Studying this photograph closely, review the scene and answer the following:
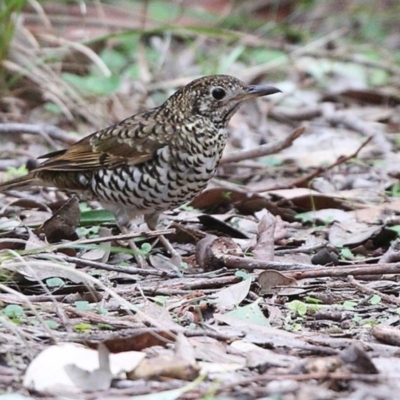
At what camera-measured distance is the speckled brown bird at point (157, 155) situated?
4.52m

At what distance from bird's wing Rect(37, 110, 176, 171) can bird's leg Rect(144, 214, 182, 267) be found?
360mm

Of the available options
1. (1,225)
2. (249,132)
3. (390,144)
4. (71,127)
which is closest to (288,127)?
(249,132)

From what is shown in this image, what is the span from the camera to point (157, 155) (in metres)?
4.59

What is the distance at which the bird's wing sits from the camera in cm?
463

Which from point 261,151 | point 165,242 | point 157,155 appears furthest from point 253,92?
point 165,242

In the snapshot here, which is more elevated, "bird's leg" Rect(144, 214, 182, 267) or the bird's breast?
the bird's breast

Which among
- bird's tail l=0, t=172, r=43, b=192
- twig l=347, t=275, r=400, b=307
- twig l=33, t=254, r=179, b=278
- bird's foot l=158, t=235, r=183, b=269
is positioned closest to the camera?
twig l=347, t=275, r=400, b=307

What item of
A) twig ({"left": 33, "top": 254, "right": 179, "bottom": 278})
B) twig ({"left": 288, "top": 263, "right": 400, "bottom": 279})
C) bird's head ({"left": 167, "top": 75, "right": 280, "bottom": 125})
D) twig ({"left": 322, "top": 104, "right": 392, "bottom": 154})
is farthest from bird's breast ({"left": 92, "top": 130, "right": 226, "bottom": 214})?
twig ({"left": 322, "top": 104, "right": 392, "bottom": 154})

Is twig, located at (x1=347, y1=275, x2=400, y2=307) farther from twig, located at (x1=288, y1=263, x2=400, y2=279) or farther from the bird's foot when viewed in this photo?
the bird's foot

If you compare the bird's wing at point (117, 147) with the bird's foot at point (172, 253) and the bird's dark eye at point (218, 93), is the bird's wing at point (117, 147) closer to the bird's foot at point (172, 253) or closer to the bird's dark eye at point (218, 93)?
the bird's dark eye at point (218, 93)

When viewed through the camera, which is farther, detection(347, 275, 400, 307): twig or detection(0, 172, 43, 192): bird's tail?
detection(0, 172, 43, 192): bird's tail

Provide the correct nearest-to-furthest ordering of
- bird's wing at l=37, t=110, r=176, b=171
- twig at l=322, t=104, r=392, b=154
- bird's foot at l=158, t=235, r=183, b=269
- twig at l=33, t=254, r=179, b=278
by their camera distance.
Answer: twig at l=33, t=254, r=179, b=278, bird's foot at l=158, t=235, r=183, b=269, bird's wing at l=37, t=110, r=176, b=171, twig at l=322, t=104, r=392, b=154

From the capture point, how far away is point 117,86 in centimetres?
702

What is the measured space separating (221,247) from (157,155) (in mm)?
593
